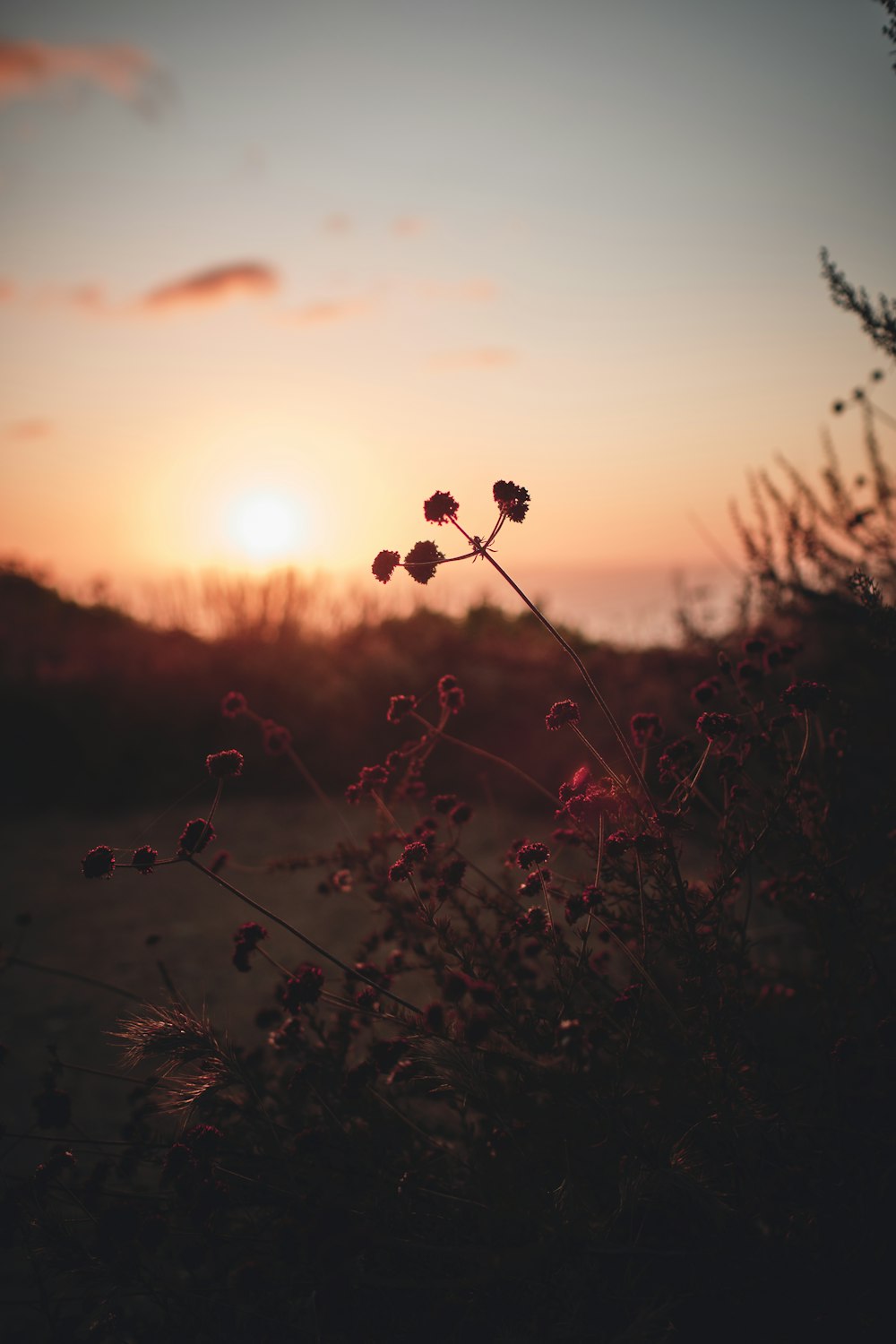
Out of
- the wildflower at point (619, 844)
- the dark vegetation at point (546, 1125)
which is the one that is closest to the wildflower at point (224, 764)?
the dark vegetation at point (546, 1125)

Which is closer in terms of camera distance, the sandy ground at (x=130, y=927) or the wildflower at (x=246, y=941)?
the wildflower at (x=246, y=941)

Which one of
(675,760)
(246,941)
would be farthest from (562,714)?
(246,941)

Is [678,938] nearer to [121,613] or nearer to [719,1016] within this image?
[719,1016]

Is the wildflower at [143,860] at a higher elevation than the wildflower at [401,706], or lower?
lower

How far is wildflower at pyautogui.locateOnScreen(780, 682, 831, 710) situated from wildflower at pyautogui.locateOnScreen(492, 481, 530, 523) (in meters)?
0.65

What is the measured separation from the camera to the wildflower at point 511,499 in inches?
55.1

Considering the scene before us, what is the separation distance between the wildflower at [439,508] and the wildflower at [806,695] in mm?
761

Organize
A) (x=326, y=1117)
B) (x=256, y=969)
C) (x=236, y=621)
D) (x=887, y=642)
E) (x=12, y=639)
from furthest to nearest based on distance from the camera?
(x=236, y=621) → (x=12, y=639) → (x=256, y=969) → (x=887, y=642) → (x=326, y=1117)

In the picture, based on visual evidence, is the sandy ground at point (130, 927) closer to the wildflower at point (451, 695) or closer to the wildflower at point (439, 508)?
the wildflower at point (451, 695)

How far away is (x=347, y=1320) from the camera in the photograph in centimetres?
131

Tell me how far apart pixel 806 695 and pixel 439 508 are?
805mm

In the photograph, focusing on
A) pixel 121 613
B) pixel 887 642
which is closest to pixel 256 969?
pixel 887 642

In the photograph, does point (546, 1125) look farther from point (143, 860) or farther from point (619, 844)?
point (143, 860)

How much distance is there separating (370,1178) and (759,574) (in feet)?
10.2
